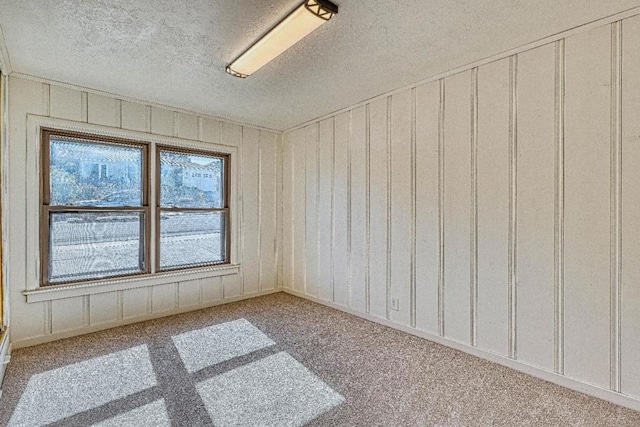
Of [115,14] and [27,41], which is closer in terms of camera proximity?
[115,14]

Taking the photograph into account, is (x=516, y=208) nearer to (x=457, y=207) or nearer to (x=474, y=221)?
(x=474, y=221)

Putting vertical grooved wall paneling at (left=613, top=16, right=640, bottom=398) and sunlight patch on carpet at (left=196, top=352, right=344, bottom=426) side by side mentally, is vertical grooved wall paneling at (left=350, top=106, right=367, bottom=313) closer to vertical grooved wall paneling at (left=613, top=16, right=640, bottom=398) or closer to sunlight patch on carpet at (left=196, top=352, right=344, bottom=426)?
sunlight patch on carpet at (left=196, top=352, right=344, bottom=426)

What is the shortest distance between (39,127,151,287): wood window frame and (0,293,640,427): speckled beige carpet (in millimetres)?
693

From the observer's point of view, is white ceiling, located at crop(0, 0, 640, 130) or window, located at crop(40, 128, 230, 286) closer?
white ceiling, located at crop(0, 0, 640, 130)

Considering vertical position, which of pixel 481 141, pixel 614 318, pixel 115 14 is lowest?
pixel 614 318

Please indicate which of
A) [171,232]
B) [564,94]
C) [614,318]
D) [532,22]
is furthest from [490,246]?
[171,232]

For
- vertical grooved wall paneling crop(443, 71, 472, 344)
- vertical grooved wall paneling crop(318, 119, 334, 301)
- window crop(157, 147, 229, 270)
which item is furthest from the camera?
vertical grooved wall paneling crop(318, 119, 334, 301)

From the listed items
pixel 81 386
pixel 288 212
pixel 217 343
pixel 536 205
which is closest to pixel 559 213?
pixel 536 205

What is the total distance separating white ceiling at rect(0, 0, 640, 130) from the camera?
5.86 ft

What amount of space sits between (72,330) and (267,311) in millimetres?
1910

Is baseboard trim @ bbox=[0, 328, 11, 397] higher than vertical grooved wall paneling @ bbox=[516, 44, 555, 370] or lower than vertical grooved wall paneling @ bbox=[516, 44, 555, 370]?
lower

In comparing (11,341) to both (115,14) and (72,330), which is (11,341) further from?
(115,14)

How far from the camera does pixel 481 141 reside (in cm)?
247

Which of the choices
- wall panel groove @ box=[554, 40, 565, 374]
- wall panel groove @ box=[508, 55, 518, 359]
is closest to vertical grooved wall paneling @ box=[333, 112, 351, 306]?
wall panel groove @ box=[508, 55, 518, 359]
